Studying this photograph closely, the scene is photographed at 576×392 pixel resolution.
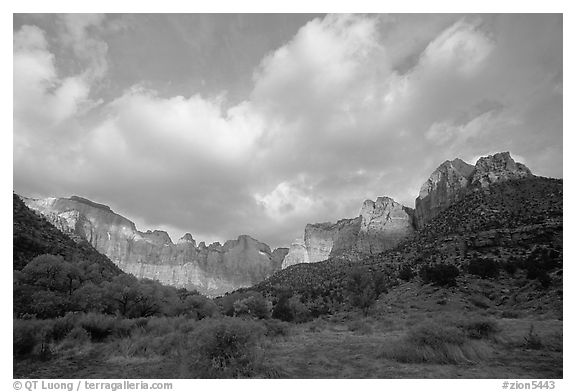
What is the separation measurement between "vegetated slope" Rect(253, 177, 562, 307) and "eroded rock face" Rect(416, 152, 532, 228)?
8.56 m

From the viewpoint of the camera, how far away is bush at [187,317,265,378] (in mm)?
8008

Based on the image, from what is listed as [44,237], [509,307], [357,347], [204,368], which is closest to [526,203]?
[509,307]

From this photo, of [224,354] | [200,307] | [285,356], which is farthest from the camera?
[200,307]

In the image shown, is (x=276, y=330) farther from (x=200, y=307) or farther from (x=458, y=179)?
(x=458, y=179)

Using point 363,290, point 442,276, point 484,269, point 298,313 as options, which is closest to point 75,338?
point 298,313

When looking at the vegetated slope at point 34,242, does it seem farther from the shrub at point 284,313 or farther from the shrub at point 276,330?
the shrub at point 276,330

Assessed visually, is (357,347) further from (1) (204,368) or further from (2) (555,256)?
(2) (555,256)

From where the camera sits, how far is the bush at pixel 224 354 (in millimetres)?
8008

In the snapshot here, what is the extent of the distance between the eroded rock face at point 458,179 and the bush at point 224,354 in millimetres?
98274

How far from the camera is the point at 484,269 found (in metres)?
37.7

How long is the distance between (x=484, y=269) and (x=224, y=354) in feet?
126

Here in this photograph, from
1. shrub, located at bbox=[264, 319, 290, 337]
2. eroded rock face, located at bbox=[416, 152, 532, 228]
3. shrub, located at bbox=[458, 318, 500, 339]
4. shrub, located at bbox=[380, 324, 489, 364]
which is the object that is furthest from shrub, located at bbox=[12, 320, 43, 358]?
eroded rock face, located at bbox=[416, 152, 532, 228]

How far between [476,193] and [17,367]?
9572 centimetres

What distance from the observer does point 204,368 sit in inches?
320
